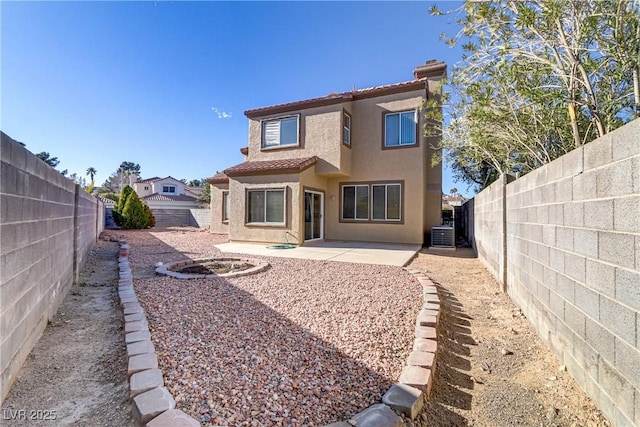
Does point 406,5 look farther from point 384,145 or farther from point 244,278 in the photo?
point 244,278

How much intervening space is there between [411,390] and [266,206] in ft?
36.0

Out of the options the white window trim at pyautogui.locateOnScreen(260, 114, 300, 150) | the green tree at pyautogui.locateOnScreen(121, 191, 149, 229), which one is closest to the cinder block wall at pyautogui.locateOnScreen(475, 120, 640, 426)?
the white window trim at pyautogui.locateOnScreen(260, 114, 300, 150)

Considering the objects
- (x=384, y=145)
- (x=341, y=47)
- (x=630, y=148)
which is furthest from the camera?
(x=384, y=145)

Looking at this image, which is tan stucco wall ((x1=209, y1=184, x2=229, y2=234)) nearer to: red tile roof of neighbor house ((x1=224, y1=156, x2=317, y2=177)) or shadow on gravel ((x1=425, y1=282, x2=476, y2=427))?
red tile roof of neighbor house ((x1=224, y1=156, x2=317, y2=177))

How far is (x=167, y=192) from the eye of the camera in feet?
161

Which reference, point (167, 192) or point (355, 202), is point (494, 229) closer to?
point (355, 202)

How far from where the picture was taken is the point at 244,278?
6598mm

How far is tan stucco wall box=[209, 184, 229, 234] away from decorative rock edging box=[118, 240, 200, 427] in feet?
48.3

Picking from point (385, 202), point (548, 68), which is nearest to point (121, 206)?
point (385, 202)

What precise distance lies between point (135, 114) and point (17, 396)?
20.8 m

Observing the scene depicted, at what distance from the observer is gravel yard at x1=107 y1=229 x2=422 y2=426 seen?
2311 mm

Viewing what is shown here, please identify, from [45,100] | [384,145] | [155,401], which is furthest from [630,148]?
[45,100]

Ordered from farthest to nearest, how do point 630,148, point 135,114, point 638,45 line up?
point 135,114 < point 638,45 < point 630,148

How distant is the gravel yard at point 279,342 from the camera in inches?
91.0
